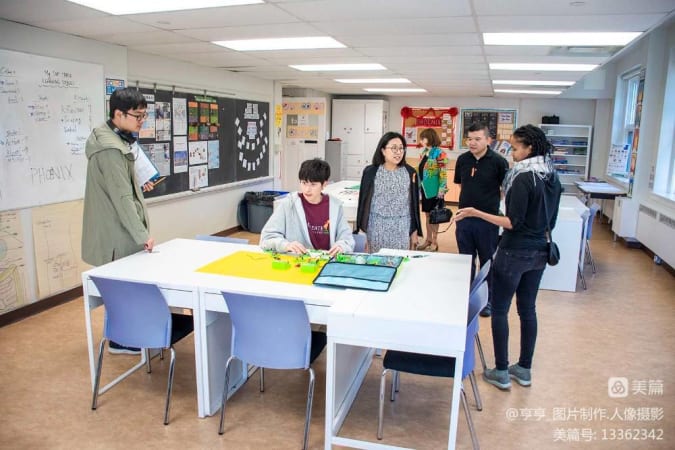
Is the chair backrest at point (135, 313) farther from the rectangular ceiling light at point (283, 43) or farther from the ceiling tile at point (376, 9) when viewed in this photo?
the rectangular ceiling light at point (283, 43)

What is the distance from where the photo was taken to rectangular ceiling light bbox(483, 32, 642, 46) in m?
3.86

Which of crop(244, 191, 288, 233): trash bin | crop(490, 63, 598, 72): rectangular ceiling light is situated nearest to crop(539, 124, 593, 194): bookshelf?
crop(490, 63, 598, 72): rectangular ceiling light

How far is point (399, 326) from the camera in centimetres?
212

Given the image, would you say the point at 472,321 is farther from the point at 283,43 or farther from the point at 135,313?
the point at 283,43

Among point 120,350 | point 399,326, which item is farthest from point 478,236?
point 120,350

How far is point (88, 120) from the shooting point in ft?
14.7

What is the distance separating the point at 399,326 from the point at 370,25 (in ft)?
7.73

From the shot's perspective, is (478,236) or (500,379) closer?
(500,379)

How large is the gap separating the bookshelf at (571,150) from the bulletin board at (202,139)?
601cm

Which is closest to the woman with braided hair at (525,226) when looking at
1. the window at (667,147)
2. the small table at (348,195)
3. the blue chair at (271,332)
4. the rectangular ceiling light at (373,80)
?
the blue chair at (271,332)

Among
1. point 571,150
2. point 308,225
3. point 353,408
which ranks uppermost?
point 571,150

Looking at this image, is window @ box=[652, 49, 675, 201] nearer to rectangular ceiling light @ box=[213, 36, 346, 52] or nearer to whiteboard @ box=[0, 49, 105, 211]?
rectangular ceiling light @ box=[213, 36, 346, 52]

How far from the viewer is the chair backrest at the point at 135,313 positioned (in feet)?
8.26

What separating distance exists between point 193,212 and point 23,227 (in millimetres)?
2419
